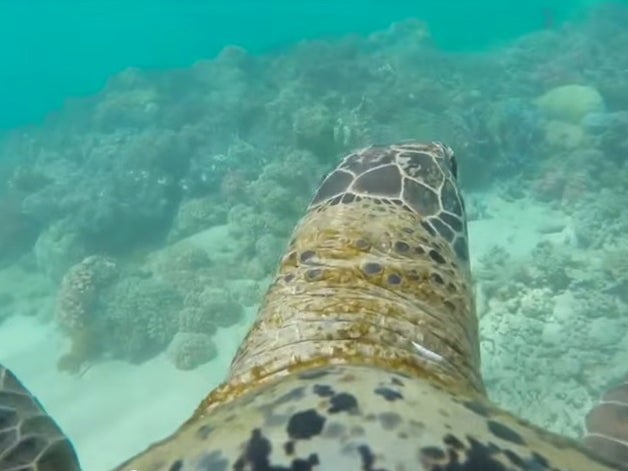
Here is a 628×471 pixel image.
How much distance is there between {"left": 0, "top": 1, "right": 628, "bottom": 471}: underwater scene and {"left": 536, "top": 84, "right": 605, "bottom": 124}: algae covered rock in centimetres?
5

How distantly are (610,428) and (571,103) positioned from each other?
11.7 meters

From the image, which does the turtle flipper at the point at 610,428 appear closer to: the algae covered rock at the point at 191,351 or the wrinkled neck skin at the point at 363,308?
the wrinkled neck skin at the point at 363,308

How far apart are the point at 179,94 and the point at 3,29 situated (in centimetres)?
6149

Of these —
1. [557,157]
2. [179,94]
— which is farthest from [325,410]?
[179,94]

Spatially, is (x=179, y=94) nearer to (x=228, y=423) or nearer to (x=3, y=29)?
(x=228, y=423)

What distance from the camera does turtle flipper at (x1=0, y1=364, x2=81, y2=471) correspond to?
181 centimetres

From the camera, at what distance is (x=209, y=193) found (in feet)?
41.0

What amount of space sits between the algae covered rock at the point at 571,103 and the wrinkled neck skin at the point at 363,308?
36.9 feet

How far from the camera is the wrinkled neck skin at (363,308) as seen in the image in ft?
5.97

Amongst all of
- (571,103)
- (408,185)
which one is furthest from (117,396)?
(571,103)

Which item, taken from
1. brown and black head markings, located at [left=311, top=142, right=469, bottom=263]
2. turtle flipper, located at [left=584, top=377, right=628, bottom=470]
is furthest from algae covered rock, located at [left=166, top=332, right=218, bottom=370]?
turtle flipper, located at [left=584, top=377, right=628, bottom=470]

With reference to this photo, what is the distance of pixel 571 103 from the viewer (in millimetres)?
13039

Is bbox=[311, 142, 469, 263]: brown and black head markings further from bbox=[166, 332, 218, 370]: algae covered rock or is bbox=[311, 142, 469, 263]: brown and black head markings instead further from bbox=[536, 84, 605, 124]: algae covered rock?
bbox=[536, 84, 605, 124]: algae covered rock

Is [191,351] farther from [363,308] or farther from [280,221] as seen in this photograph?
[363,308]
